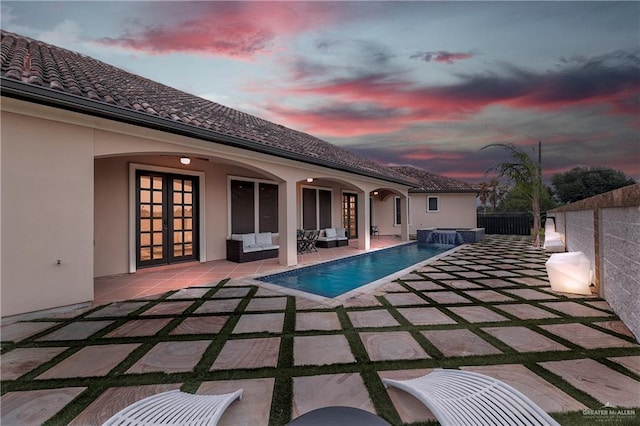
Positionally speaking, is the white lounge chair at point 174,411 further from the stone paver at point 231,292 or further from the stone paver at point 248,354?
the stone paver at point 231,292

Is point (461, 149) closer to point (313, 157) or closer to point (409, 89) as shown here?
point (409, 89)

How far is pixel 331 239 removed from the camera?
11.4 m

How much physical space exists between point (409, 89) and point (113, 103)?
1076 centimetres

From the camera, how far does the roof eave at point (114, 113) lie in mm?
3225

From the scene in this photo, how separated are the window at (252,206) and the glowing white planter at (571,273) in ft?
26.1

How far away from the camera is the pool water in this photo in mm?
5500

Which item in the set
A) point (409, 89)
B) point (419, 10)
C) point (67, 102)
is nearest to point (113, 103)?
point (67, 102)

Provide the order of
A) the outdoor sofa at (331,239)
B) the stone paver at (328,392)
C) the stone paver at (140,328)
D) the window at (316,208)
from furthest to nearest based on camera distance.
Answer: the window at (316,208) < the outdoor sofa at (331,239) < the stone paver at (140,328) < the stone paver at (328,392)

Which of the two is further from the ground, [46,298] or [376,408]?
[46,298]

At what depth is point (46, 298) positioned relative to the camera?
3654 mm

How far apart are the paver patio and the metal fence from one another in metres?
15.3

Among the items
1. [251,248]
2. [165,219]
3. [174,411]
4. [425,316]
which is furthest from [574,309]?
[165,219]

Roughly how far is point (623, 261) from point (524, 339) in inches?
75.5

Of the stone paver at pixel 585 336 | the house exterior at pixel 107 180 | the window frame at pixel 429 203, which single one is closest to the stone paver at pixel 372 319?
the stone paver at pixel 585 336
